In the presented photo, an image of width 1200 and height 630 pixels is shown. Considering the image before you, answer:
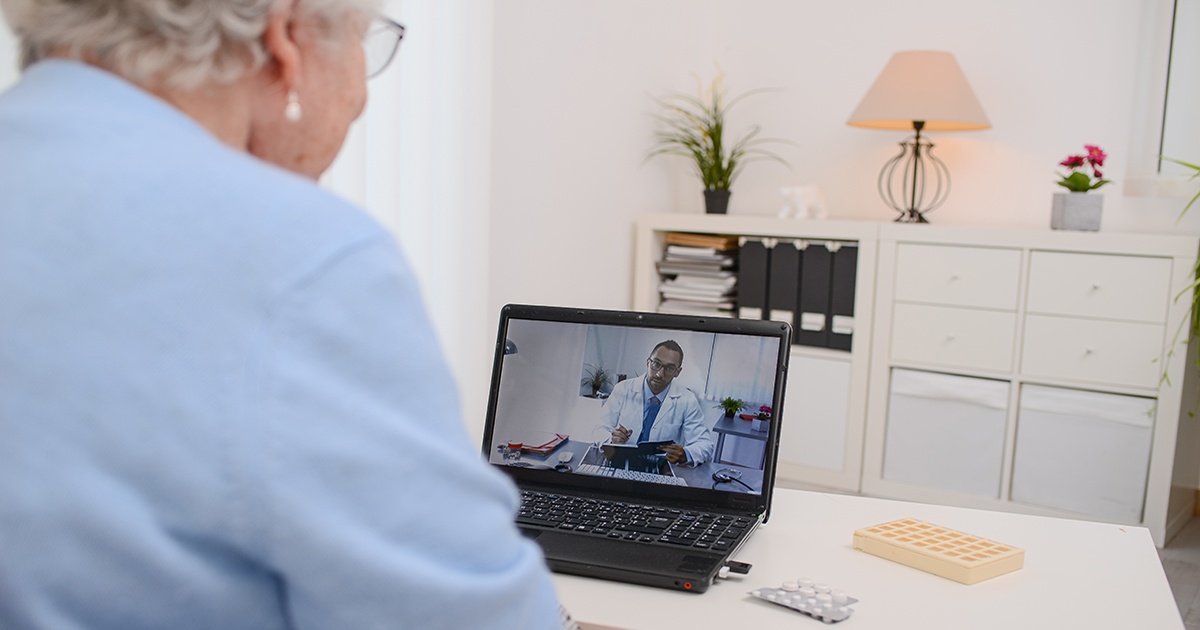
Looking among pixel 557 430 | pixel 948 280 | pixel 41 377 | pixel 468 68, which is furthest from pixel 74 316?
pixel 948 280

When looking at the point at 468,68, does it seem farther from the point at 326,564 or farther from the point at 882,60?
the point at 326,564

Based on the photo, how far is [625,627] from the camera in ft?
2.84

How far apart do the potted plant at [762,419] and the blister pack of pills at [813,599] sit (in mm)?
A: 244

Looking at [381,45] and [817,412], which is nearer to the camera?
[381,45]

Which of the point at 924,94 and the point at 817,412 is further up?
the point at 924,94

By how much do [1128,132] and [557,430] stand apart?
275 cm

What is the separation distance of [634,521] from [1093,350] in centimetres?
225

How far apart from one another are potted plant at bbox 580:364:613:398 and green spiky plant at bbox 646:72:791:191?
2334 mm

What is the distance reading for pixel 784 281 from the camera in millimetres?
3262

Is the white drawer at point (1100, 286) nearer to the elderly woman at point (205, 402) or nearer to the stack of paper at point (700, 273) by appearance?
the stack of paper at point (700, 273)

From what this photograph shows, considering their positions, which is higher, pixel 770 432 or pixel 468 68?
pixel 468 68

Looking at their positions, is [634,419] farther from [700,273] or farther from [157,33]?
[700,273]

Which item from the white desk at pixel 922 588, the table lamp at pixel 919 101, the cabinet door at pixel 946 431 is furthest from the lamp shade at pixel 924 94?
the white desk at pixel 922 588

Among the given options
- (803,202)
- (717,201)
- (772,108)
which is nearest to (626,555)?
(803,202)
